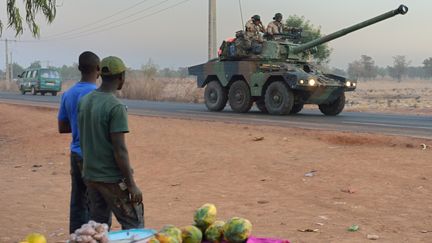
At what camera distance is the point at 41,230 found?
5953 millimetres

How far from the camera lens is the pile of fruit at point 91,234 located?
9.62 ft

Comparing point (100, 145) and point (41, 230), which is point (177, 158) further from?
point (100, 145)

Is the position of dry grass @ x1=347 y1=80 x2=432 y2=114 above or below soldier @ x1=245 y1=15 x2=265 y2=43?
below

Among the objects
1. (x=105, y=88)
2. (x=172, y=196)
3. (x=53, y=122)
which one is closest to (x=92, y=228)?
(x=105, y=88)

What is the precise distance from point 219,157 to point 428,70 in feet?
334

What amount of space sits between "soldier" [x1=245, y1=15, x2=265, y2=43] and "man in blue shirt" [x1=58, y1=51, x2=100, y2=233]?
13.7 m

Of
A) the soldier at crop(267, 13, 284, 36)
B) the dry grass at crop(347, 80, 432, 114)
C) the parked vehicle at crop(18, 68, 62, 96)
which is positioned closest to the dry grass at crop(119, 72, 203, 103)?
the parked vehicle at crop(18, 68, 62, 96)

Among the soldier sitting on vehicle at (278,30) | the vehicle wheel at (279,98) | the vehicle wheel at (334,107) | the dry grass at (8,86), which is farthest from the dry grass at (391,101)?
the dry grass at (8,86)

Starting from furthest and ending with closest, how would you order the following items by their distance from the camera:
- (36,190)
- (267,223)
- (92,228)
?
(36,190) → (267,223) → (92,228)

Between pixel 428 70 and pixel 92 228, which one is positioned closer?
pixel 92 228

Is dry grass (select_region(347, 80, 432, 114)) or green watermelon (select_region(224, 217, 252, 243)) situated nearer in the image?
green watermelon (select_region(224, 217, 252, 243))

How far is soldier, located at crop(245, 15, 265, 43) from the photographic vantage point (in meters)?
18.0

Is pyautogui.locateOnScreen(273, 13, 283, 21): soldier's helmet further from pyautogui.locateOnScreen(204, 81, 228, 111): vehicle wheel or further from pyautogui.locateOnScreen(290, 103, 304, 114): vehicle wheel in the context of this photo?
pyautogui.locateOnScreen(290, 103, 304, 114): vehicle wheel

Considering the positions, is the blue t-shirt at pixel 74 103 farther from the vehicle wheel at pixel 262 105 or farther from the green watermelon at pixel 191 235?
the vehicle wheel at pixel 262 105
